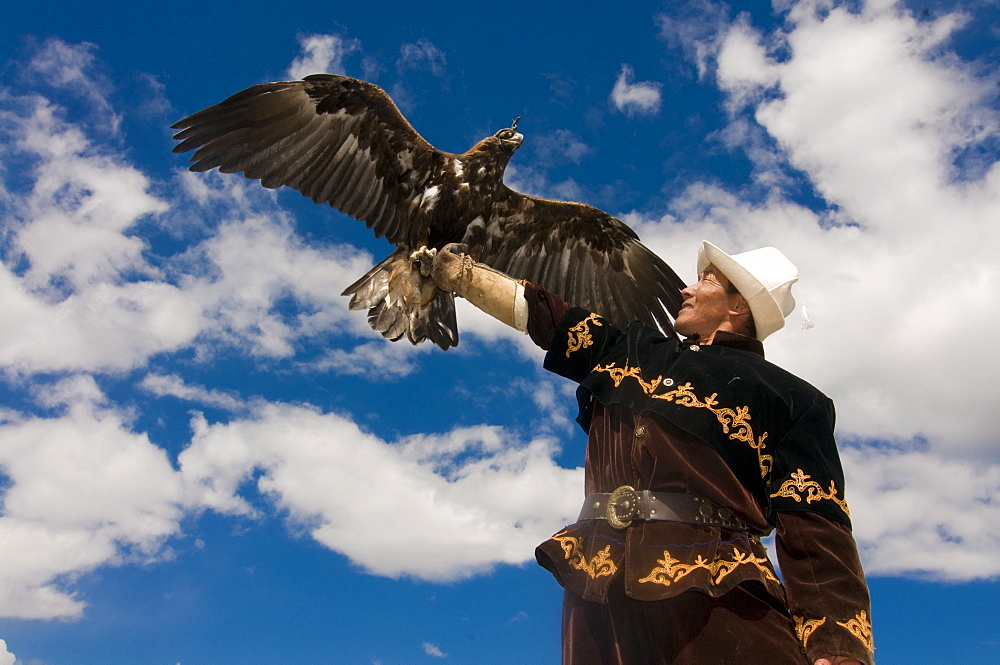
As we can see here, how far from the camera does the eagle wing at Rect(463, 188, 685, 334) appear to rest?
501cm

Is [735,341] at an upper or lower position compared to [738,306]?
lower

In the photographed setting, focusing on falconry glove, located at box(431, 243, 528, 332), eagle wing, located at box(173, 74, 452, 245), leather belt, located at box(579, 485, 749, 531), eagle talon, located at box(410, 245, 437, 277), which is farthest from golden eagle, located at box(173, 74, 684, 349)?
leather belt, located at box(579, 485, 749, 531)

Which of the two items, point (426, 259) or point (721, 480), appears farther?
point (426, 259)

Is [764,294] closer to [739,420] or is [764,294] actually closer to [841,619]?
[739,420]

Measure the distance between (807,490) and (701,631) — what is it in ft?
1.65

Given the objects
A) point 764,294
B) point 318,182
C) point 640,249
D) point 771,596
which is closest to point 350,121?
point 318,182

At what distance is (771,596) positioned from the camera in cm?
214

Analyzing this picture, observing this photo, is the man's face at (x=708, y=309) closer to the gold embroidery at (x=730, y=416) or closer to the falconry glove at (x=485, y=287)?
the gold embroidery at (x=730, y=416)

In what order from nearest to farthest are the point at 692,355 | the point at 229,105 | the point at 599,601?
the point at 599,601 → the point at 692,355 → the point at 229,105

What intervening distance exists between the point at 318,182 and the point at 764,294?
3.15 metres

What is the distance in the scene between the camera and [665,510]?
87.3 inches

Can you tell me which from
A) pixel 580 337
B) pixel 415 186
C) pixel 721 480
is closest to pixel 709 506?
pixel 721 480

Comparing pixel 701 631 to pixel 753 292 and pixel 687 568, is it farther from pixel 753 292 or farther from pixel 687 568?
pixel 753 292

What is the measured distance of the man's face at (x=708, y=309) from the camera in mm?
2711
